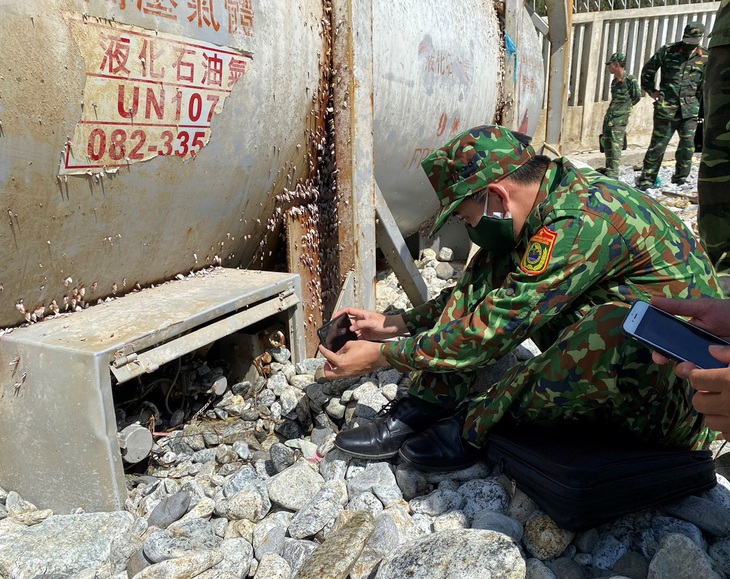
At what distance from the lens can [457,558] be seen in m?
1.43

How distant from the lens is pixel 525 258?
163cm

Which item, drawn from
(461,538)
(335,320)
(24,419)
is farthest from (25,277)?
(461,538)

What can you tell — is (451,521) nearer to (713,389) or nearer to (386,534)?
(386,534)

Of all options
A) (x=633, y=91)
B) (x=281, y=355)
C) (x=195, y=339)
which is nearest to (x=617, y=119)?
(x=633, y=91)

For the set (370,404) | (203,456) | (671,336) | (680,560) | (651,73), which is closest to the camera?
(671,336)

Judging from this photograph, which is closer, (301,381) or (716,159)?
(716,159)

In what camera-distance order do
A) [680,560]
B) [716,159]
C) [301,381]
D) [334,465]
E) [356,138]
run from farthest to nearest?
[356,138], [301,381], [334,465], [716,159], [680,560]

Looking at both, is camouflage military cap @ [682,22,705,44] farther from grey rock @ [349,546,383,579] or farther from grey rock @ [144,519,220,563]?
grey rock @ [144,519,220,563]

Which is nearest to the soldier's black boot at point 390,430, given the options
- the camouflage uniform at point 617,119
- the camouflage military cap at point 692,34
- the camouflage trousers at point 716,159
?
the camouflage trousers at point 716,159

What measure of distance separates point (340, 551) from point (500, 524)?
42 centimetres

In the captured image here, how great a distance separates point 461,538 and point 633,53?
10924mm

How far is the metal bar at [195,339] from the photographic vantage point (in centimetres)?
175

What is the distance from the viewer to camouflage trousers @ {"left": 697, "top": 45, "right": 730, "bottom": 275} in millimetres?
1798

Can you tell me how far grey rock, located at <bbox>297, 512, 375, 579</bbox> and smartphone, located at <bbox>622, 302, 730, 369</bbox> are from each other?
82 centimetres
